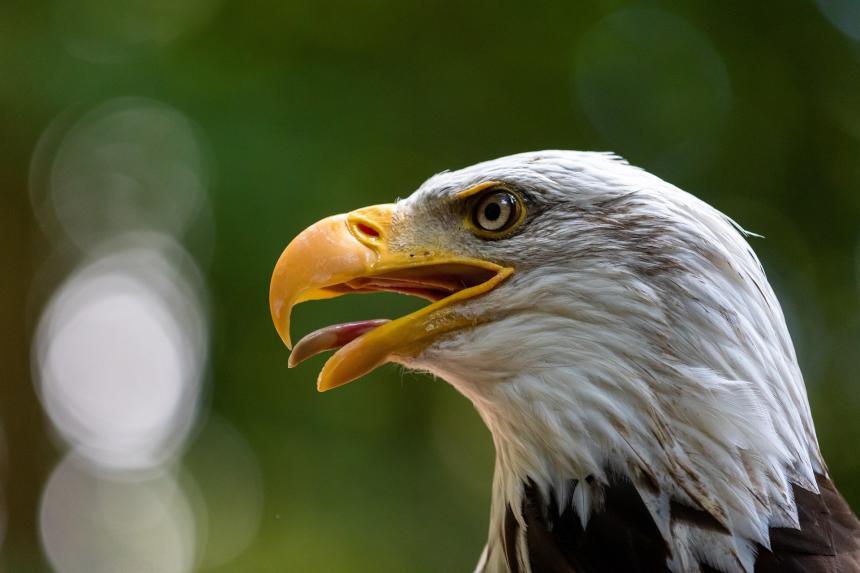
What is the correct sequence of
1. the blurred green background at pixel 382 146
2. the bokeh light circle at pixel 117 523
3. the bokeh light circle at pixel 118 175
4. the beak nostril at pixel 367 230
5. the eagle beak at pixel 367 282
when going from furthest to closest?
1. the bokeh light circle at pixel 117 523
2. the bokeh light circle at pixel 118 175
3. the blurred green background at pixel 382 146
4. the beak nostril at pixel 367 230
5. the eagle beak at pixel 367 282

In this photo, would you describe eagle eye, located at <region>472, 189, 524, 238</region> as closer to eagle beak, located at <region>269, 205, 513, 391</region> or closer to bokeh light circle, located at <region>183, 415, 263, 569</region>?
eagle beak, located at <region>269, 205, 513, 391</region>

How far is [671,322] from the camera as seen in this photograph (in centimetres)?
219

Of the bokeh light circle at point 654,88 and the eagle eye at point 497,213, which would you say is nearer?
the eagle eye at point 497,213

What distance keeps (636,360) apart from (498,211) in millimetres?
532

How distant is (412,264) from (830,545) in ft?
3.91

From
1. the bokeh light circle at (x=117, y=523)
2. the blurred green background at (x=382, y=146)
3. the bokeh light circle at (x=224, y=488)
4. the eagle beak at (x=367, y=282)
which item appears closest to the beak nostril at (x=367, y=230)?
the eagle beak at (x=367, y=282)

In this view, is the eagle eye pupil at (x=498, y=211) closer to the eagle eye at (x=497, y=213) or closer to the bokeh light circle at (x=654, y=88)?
the eagle eye at (x=497, y=213)

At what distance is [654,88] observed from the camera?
7082 mm

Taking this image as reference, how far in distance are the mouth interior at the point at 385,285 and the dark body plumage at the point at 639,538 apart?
56 cm

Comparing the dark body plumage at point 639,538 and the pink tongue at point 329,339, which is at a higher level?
the pink tongue at point 329,339

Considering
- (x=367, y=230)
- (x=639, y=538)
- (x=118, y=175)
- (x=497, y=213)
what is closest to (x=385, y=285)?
(x=367, y=230)

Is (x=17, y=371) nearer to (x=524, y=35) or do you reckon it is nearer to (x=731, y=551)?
(x=524, y=35)

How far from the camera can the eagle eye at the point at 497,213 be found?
2.43m

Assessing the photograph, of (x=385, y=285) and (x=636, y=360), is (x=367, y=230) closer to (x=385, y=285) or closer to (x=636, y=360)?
(x=385, y=285)
